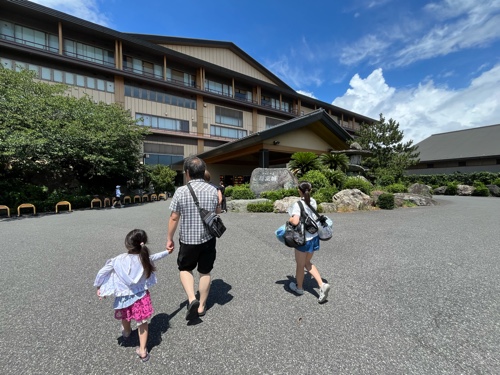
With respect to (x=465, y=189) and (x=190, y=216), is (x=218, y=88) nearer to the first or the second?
(x=465, y=189)

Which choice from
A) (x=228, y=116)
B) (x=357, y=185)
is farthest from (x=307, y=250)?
(x=228, y=116)

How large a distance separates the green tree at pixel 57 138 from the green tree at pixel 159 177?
2.64m

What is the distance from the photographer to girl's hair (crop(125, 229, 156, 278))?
7.01 ft

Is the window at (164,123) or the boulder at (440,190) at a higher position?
the window at (164,123)

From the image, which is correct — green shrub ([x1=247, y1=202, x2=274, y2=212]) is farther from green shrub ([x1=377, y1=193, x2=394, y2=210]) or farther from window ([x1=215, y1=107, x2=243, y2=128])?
window ([x1=215, y1=107, x2=243, y2=128])

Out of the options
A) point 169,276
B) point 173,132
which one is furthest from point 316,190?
point 173,132

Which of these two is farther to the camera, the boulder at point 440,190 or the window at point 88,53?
the boulder at point 440,190

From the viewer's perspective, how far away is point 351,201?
35.5 feet

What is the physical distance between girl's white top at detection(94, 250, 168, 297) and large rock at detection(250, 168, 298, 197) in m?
10.7

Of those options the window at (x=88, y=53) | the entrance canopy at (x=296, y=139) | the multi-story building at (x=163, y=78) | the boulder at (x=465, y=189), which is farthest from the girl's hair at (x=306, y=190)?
the window at (x=88, y=53)

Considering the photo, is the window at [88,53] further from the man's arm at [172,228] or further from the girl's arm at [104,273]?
the girl's arm at [104,273]

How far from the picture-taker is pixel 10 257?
492 cm

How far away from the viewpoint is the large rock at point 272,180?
12672 mm

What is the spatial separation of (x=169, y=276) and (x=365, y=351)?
2965mm
